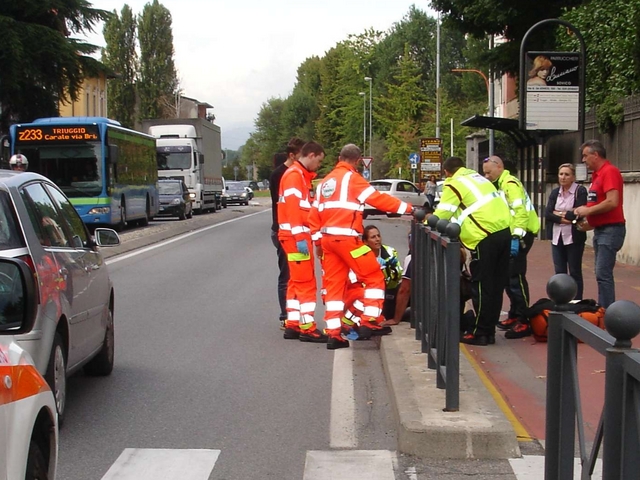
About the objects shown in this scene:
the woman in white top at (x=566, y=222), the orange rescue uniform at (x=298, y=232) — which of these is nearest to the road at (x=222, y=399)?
the orange rescue uniform at (x=298, y=232)

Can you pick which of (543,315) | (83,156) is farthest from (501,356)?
Answer: (83,156)

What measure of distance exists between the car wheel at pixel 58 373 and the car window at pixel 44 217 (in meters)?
0.66

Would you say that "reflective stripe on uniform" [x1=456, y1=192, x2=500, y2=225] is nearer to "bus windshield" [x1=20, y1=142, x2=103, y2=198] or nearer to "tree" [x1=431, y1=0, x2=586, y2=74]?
"tree" [x1=431, y1=0, x2=586, y2=74]

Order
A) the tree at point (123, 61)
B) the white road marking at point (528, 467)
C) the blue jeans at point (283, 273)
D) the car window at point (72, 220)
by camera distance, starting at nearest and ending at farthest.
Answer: the white road marking at point (528, 467)
the car window at point (72, 220)
the blue jeans at point (283, 273)
the tree at point (123, 61)

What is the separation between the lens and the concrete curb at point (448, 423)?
587cm

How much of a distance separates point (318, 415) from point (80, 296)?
1.85 m

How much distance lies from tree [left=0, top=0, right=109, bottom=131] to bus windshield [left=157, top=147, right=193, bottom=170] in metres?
5.07

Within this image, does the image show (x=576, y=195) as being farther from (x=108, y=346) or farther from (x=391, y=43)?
(x=391, y=43)

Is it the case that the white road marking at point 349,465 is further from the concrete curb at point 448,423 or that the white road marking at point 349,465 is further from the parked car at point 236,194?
the parked car at point 236,194

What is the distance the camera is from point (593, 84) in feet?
74.7

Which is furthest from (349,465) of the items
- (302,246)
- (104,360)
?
(302,246)

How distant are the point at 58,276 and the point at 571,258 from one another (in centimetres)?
615

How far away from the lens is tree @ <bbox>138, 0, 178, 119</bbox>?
11106 centimetres

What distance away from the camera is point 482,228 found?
9273 millimetres
